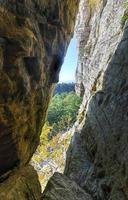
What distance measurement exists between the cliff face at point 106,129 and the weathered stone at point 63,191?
0.05 metres

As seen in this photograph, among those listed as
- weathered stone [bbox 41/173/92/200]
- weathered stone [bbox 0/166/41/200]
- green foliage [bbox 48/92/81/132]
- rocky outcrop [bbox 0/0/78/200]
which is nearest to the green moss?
rocky outcrop [bbox 0/0/78/200]

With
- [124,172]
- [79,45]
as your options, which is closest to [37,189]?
[124,172]

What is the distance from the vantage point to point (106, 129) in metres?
16.7

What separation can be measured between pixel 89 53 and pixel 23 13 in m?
16.2

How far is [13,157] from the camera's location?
52.6 feet

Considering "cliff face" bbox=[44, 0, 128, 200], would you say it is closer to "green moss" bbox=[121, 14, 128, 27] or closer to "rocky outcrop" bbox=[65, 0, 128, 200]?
"rocky outcrop" bbox=[65, 0, 128, 200]

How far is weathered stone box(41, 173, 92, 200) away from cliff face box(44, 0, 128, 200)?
0.05 m

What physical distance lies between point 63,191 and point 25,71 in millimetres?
5280

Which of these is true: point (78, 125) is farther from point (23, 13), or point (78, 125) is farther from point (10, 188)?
point (23, 13)

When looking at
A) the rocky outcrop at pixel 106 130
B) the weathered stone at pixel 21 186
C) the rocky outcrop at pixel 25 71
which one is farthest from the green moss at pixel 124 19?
the weathered stone at pixel 21 186

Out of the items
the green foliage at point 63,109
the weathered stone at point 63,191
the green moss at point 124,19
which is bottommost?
the green foliage at point 63,109

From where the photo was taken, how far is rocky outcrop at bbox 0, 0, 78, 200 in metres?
12.7

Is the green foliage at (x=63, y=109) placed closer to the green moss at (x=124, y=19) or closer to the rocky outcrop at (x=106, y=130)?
the rocky outcrop at (x=106, y=130)

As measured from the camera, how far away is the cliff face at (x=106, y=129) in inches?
588
